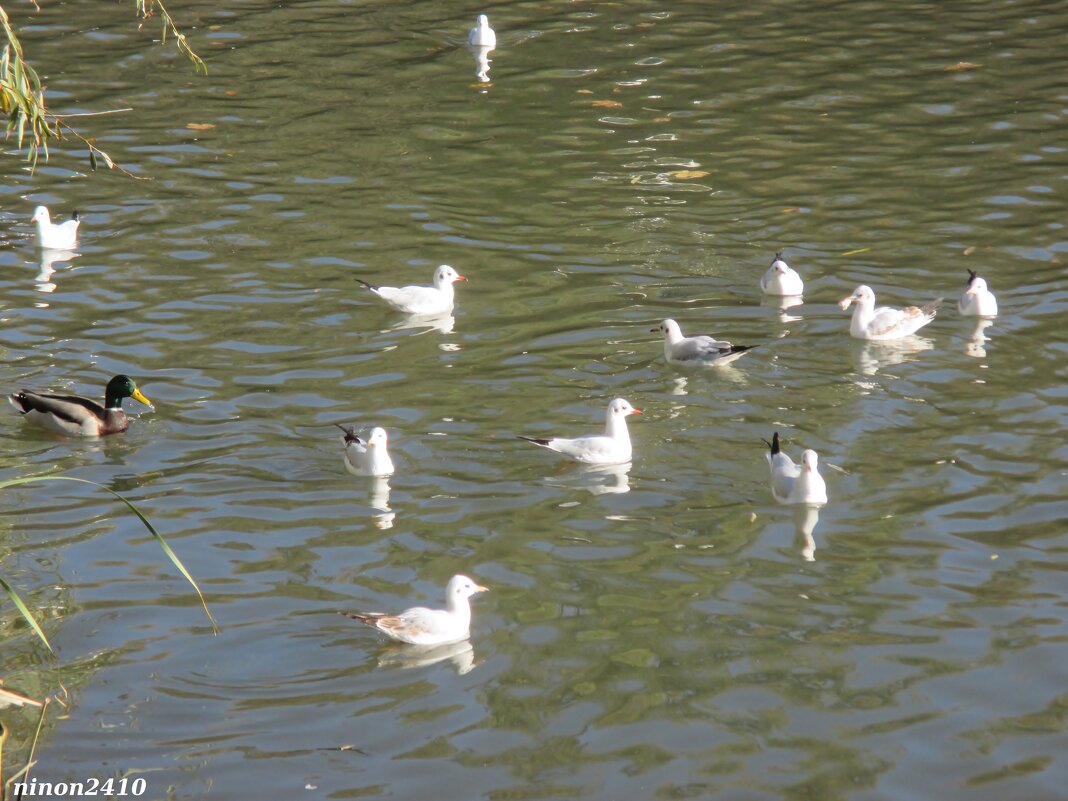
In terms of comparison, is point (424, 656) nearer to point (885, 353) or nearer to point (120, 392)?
point (120, 392)

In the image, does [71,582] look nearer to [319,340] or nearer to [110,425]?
[110,425]

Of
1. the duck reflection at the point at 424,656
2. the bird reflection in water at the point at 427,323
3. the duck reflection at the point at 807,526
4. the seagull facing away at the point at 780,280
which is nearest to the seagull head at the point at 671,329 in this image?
the seagull facing away at the point at 780,280

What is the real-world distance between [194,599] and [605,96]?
1164cm

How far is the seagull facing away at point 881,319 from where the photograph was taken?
11.9 metres

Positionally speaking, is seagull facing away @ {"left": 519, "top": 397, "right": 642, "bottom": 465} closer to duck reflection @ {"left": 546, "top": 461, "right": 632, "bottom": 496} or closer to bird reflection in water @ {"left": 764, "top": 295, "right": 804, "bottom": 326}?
duck reflection @ {"left": 546, "top": 461, "right": 632, "bottom": 496}

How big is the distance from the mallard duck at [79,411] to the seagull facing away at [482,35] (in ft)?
35.5

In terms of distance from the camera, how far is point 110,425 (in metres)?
10.6

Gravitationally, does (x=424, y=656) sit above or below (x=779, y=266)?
below

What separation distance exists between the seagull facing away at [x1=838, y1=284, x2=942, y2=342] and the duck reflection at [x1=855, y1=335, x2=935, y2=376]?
0.20ft

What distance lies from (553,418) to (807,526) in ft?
7.82

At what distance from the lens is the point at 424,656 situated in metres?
7.76

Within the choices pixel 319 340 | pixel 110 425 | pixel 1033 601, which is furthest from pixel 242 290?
pixel 1033 601

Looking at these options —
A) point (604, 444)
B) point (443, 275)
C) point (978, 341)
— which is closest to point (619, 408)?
point (604, 444)

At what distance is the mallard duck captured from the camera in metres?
10.5
